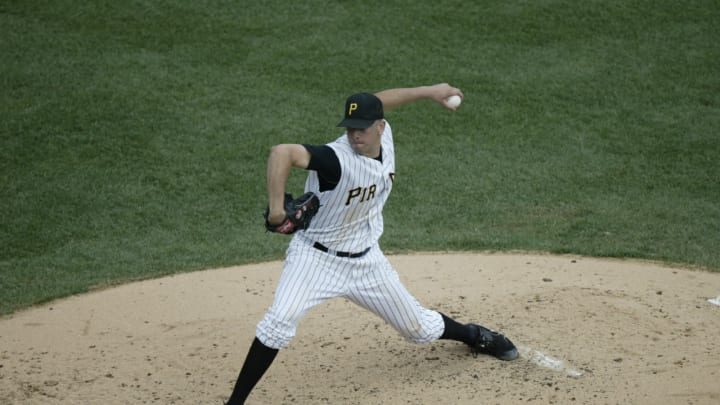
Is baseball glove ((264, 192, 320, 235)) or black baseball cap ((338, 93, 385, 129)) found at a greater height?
black baseball cap ((338, 93, 385, 129))

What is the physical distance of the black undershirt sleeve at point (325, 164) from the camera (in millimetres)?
4438

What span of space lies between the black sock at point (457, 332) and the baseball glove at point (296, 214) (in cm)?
125

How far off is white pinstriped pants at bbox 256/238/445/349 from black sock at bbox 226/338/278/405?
1.7 inches

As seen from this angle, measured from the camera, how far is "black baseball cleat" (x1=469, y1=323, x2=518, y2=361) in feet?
17.3

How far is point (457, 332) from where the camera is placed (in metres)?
5.24

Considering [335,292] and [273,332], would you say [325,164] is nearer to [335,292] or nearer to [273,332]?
[335,292]

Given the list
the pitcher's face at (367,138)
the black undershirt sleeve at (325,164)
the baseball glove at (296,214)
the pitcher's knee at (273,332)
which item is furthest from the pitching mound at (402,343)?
the pitcher's face at (367,138)

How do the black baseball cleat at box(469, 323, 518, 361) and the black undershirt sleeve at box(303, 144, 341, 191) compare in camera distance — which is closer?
the black undershirt sleeve at box(303, 144, 341, 191)

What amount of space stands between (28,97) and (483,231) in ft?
19.3

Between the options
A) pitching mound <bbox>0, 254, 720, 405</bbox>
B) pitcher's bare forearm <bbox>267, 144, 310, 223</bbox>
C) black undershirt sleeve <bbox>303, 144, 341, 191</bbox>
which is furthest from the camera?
pitching mound <bbox>0, 254, 720, 405</bbox>

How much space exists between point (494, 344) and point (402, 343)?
706 mm

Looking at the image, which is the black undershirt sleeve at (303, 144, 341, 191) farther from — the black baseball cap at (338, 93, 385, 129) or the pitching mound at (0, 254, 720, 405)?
the pitching mound at (0, 254, 720, 405)

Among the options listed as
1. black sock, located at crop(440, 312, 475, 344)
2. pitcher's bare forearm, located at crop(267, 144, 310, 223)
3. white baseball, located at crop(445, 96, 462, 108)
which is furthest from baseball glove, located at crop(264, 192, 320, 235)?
black sock, located at crop(440, 312, 475, 344)

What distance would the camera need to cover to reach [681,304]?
609 cm
